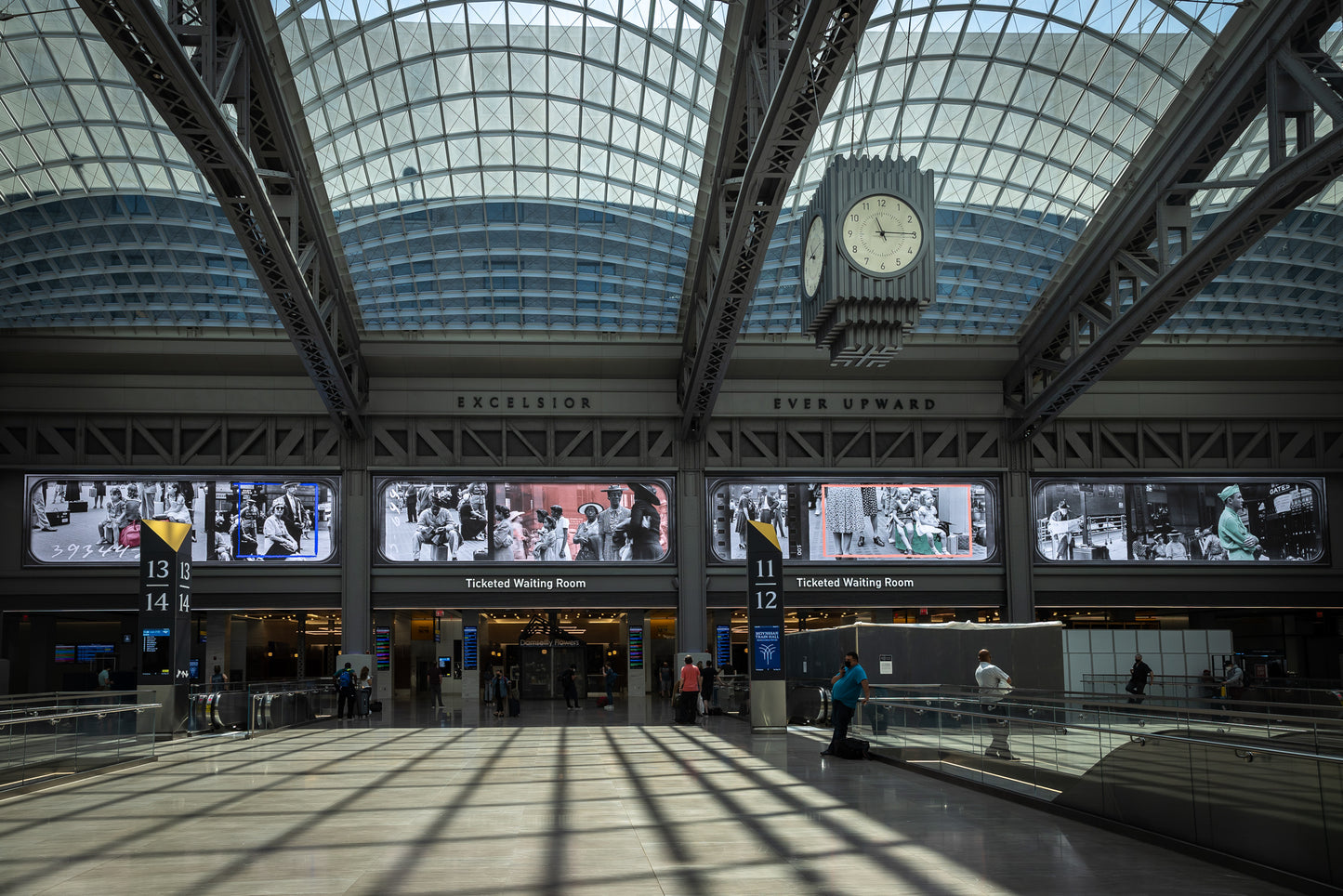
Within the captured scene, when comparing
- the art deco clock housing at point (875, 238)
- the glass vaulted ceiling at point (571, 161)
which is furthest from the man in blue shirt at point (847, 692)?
the glass vaulted ceiling at point (571, 161)

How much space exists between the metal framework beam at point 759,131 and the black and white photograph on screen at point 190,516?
15.6 metres

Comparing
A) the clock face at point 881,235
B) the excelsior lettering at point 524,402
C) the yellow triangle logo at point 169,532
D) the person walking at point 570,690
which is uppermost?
the excelsior lettering at point 524,402

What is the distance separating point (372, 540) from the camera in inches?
1575

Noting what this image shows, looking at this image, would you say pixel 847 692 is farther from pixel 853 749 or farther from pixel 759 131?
pixel 759 131

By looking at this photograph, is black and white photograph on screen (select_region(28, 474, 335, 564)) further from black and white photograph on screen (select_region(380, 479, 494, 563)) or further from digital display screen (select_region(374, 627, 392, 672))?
digital display screen (select_region(374, 627, 392, 672))

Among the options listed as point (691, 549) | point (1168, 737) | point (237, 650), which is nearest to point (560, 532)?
point (691, 549)

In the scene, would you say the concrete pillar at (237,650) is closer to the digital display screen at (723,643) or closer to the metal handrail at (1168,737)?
the digital display screen at (723,643)

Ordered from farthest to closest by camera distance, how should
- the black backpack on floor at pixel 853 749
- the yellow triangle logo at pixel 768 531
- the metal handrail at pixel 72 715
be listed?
the yellow triangle logo at pixel 768 531, the black backpack on floor at pixel 853 749, the metal handrail at pixel 72 715

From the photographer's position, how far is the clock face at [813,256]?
822 inches

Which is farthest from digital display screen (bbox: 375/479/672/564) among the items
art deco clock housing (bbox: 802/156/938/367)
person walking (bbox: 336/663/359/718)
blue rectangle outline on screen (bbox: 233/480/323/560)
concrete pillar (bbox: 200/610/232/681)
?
art deco clock housing (bbox: 802/156/938/367)

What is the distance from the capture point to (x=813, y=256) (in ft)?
71.3

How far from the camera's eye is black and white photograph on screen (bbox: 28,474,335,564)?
38.8 metres

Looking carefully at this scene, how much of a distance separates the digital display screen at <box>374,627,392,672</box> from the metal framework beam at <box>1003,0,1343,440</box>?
23.9m

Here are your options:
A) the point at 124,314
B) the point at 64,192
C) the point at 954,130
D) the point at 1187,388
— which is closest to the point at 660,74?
the point at 954,130
